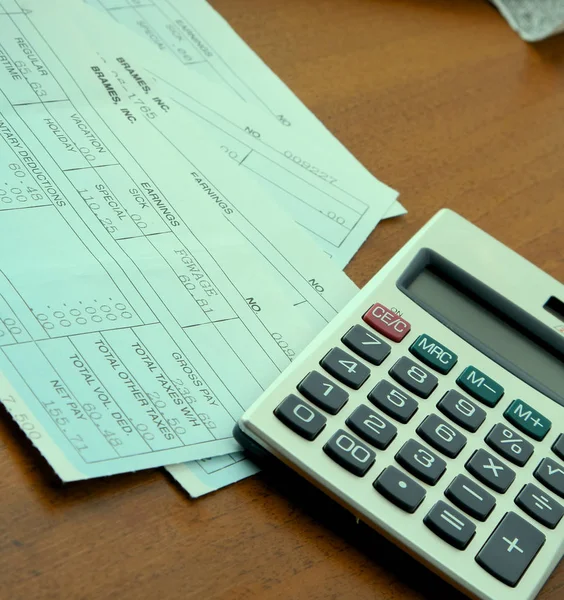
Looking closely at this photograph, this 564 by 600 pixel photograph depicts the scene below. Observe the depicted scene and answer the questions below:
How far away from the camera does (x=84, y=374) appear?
11.3 inches

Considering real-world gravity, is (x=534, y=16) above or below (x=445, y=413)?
above

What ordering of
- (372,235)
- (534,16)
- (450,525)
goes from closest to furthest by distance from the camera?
(450,525), (372,235), (534,16)

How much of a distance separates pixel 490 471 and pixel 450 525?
33 millimetres

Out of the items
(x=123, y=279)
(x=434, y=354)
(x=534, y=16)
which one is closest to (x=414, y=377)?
(x=434, y=354)

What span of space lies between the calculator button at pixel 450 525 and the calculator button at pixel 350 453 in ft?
0.10

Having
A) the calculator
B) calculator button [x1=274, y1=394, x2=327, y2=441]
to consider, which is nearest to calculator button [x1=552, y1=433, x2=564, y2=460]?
the calculator

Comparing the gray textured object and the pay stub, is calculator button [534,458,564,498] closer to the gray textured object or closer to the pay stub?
the pay stub

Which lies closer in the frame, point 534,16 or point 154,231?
point 154,231

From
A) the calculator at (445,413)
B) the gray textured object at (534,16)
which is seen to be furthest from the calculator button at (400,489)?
the gray textured object at (534,16)

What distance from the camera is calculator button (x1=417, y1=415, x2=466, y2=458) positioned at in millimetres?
298

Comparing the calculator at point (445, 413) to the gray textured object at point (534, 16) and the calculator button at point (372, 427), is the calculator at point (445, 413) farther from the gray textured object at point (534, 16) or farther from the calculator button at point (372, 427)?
the gray textured object at point (534, 16)

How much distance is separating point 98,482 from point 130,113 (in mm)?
204

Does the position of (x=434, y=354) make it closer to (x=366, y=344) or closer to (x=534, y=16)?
(x=366, y=344)

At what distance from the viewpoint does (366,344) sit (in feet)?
1.05
